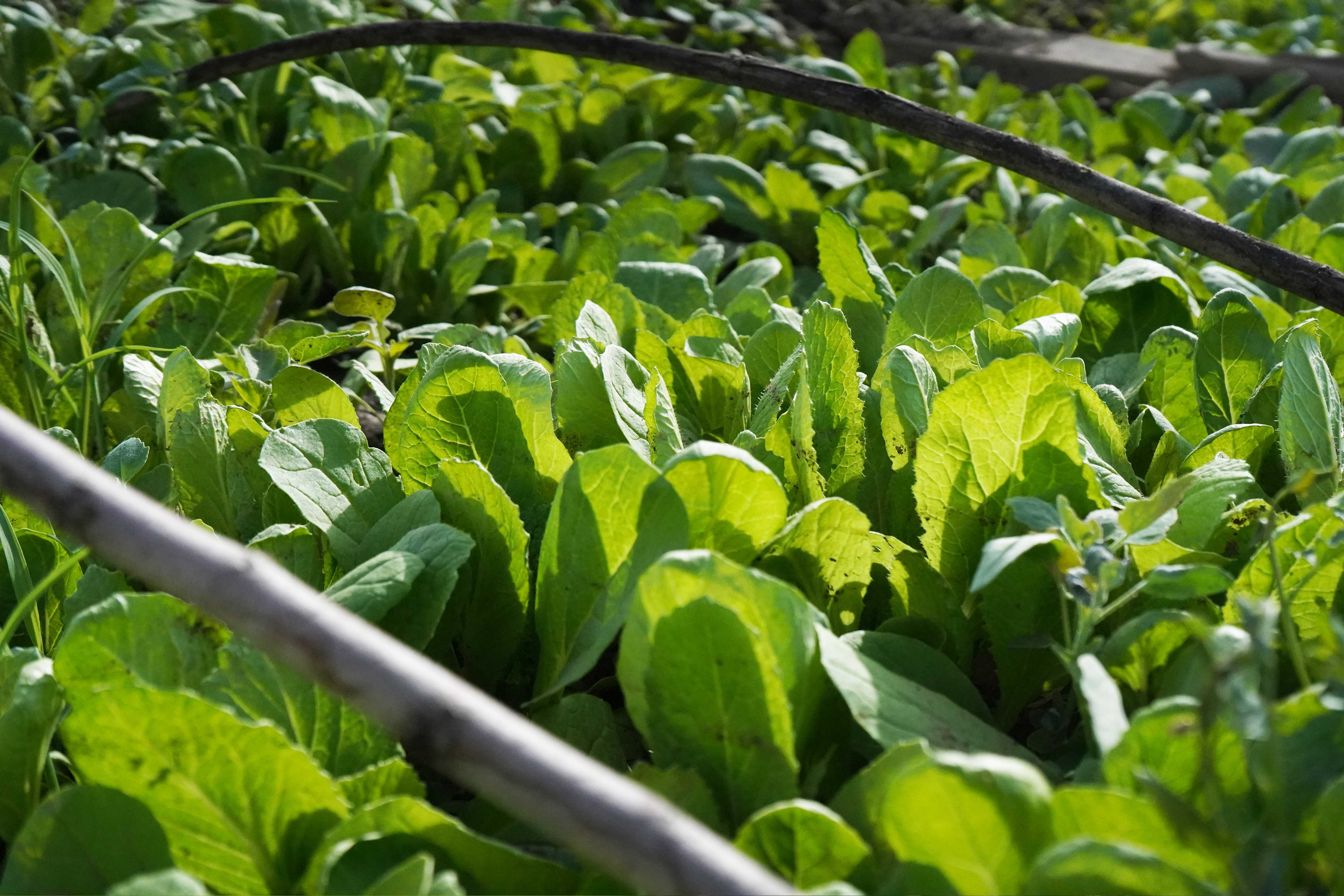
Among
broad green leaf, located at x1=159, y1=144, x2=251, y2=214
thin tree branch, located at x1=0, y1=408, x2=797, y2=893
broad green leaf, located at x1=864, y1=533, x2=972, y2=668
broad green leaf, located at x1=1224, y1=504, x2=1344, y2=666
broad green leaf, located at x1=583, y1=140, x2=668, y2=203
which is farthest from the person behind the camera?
broad green leaf, located at x1=583, y1=140, x2=668, y2=203

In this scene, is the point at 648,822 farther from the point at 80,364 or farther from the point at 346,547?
the point at 80,364

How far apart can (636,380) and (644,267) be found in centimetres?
39

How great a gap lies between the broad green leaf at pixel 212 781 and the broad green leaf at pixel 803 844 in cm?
25

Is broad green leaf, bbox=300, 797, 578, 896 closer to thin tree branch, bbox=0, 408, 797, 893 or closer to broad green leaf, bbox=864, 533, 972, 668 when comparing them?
thin tree branch, bbox=0, 408, 797, 893

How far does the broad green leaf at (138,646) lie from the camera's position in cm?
74

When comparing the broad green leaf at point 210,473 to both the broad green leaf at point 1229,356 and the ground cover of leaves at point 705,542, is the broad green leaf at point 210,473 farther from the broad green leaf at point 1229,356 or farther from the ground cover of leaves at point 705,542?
the broad green leaf at point 1229,356

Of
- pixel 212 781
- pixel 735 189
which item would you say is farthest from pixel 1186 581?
pixel 735 189

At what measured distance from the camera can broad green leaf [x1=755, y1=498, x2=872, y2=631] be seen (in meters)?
0.84

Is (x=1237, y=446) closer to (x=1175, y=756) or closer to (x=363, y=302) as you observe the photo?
(x=1175, y=756)

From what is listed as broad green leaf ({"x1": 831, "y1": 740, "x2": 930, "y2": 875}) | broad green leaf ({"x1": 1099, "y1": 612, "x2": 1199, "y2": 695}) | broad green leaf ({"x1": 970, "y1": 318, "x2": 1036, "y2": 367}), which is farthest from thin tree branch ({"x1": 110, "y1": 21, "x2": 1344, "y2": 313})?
broad green leaf ({"x1": 831, "y1": 740, "x2": 930, "y2": 875})

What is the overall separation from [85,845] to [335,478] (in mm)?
355

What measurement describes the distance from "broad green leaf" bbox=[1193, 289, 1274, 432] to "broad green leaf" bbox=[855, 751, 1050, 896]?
0.69 m

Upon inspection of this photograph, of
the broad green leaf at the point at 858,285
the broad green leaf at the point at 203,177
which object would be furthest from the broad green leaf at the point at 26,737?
the broad green leaf at the point at 203,177

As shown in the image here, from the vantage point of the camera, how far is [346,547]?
928 mm
